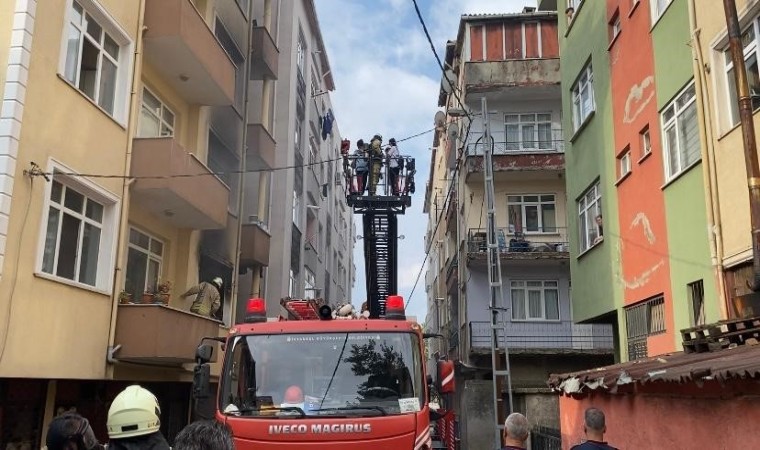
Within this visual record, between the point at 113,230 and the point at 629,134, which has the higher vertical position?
the point at 629,134

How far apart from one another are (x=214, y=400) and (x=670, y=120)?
8.22 metres

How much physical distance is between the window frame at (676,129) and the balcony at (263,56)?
11.6 meters

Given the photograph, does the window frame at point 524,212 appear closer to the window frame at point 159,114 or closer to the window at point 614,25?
the window at point 614,25

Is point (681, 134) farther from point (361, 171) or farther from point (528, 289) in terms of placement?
point (528, 289)

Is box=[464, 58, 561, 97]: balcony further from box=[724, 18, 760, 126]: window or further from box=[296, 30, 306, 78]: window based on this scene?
box=[724, 18, 760, 126]: window

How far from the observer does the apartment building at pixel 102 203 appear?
907 cm

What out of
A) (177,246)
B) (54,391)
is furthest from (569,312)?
(54,391)

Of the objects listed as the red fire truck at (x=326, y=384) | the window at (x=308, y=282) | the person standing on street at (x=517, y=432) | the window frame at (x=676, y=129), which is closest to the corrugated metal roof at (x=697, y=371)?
the person standing on street at (x=517, y=432)

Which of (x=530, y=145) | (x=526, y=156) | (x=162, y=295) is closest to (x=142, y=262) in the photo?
(x=162, y=295)

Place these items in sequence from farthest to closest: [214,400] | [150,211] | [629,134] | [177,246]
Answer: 1. [177,246]
2. [150,211]
3. [629,134]
4. [214,400]

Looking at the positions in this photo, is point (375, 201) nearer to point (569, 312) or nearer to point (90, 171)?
point (90, 171)

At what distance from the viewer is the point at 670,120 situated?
11.1m

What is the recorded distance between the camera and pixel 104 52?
1146cm

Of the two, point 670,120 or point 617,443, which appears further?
point 670,120
